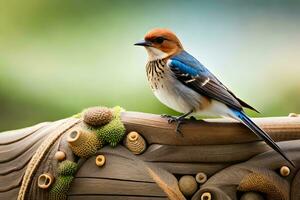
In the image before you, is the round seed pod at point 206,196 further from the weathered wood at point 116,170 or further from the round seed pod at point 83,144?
the round seed pod at point 83,144

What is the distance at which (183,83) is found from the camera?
215 centimetres

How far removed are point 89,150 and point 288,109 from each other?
170cm

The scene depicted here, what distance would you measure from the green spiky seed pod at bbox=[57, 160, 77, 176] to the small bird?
11.5 inches

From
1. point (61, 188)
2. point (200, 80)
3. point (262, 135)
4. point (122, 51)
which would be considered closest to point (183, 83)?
point (200, 80)

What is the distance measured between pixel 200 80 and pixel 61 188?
17.8 inches

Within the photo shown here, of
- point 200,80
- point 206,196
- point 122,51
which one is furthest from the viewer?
point 122,51

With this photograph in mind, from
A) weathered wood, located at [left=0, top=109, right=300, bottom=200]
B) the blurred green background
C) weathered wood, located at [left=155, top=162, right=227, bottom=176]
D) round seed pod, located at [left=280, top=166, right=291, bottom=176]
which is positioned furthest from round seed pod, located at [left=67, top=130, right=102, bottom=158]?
the blurred green background

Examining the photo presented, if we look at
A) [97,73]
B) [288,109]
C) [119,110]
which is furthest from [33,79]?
[119,110]

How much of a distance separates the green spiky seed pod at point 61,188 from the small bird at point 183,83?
318 mm

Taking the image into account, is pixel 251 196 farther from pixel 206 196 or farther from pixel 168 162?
pixel 168 162

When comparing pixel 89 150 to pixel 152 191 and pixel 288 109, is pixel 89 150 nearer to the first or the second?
pixel 152 191

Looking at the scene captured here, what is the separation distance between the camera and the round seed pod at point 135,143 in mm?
1965

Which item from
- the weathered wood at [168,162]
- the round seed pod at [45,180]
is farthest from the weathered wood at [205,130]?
the round seed pod at [45,180]

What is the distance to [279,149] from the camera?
1927 mm
